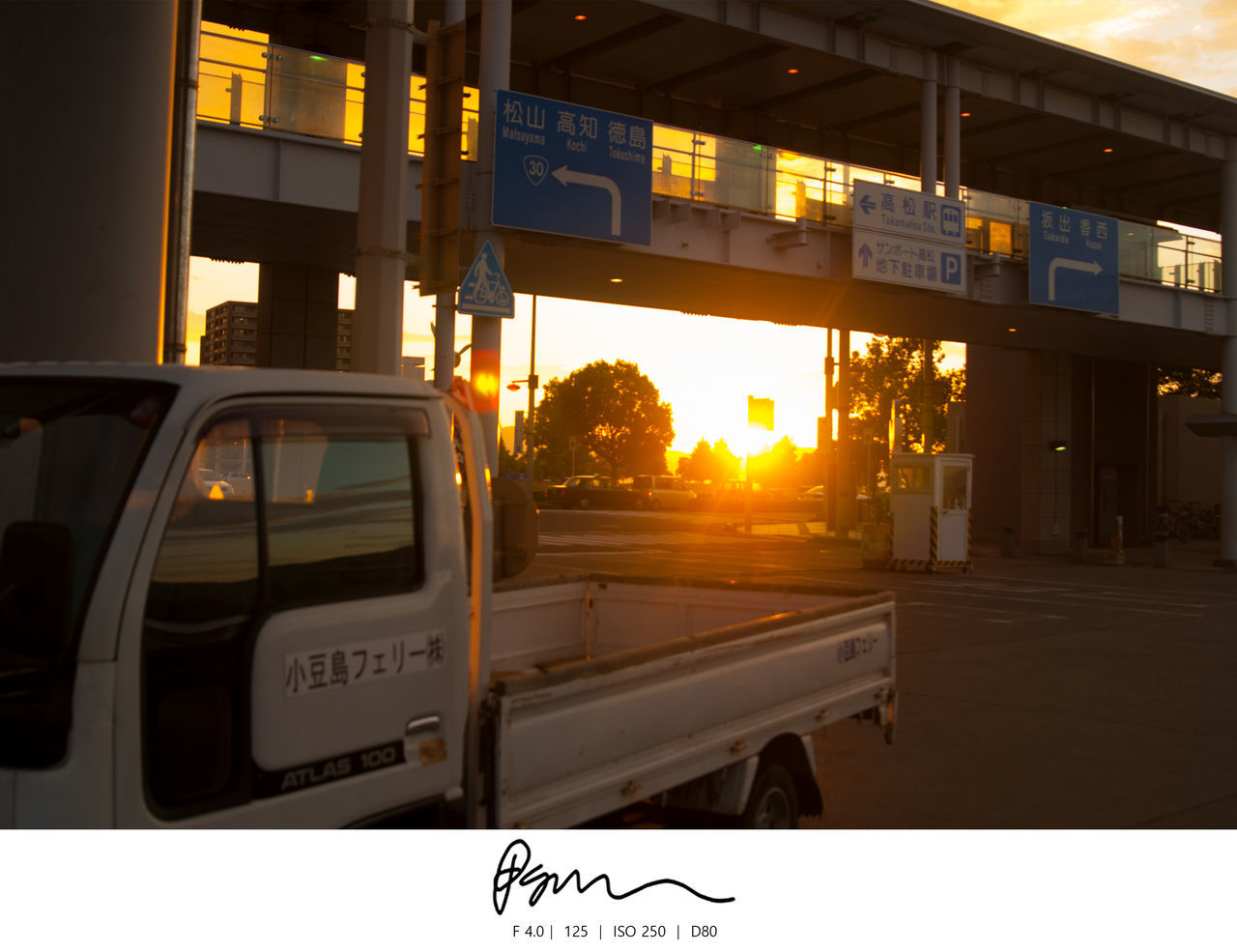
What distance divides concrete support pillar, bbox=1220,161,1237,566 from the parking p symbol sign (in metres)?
9.52

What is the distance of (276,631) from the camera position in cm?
289

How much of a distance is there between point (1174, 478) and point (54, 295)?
46594 mm

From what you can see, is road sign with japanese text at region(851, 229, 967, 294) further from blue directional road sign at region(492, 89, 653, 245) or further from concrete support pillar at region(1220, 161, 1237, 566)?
concrete support pillar at region(1220, 161, 1237, 566)

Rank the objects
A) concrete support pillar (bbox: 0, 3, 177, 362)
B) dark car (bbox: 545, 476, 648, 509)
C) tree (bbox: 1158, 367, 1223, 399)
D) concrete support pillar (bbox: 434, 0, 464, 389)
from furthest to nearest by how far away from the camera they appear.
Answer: tree (bbox: 1158, 367, 1223, 399) < dark car (bbox: 545, 476, 648, 509) < concrete support pillar (bbox: 434, 0, 464, 389) < concrete support pillar (bbox: 0, 3, 177, 362)

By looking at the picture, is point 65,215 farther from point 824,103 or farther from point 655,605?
point 824,103

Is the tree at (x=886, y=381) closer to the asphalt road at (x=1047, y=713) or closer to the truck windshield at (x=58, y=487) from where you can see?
the asphalt road at (x=1047, y=713)

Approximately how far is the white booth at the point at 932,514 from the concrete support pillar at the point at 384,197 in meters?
17.1

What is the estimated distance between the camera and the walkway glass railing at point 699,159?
1542 centimetres

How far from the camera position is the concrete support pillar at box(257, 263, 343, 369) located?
64.3 feet

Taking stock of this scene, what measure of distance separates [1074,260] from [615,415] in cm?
7132

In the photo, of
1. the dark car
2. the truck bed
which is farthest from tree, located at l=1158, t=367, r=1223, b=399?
the truck bed

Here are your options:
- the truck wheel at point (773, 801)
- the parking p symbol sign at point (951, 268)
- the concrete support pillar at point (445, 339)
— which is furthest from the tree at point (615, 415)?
the truck wheel at point (773, 801)
